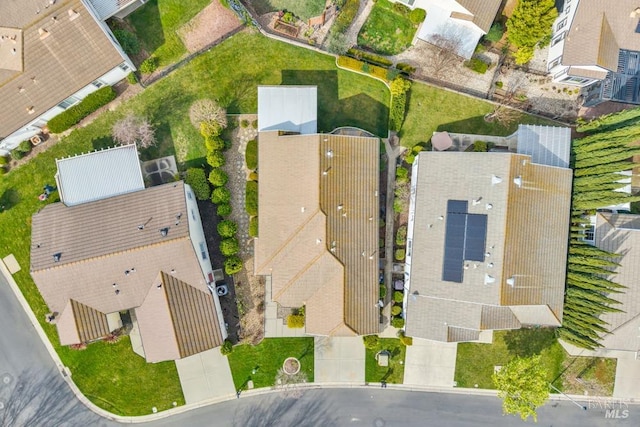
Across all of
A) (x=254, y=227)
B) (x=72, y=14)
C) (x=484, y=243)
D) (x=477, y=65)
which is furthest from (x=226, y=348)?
(x=477, y=65)

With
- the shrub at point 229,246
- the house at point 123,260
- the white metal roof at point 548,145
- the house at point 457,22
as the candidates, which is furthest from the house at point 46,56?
the white metal roof at point 548,145

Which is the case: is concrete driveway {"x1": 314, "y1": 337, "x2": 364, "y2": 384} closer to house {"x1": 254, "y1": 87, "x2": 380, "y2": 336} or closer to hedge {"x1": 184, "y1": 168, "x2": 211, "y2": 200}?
house {"x1": 254, "y1": 87, "x2": 380, "y2": 336}

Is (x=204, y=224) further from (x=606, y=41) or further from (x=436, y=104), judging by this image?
(x=606, y=41)

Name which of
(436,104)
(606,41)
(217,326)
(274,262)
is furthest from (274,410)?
(606,41)

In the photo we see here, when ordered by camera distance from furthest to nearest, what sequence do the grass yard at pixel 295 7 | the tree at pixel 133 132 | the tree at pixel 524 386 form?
1. the grass yard at pixel 295 7
2. the tree at pixel 133 132
3. the tree at pixel 524 386

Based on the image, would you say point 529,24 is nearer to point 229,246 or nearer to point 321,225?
point 321,225

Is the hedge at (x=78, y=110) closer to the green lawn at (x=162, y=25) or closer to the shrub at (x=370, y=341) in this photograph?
the green lawn at (x=162, y=25)

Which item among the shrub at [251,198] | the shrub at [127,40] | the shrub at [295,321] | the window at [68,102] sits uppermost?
the shrub at [127,40]

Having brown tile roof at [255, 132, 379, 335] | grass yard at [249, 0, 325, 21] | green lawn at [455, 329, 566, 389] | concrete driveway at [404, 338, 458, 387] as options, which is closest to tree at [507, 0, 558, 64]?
brown tile roof at [255, 132, 379, 335]
